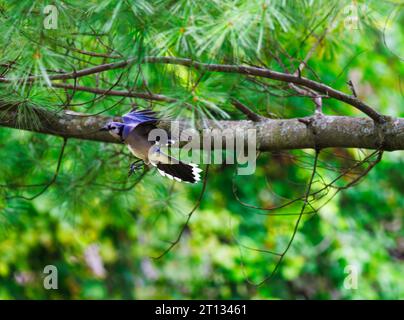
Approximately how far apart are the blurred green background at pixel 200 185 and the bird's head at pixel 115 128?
4.4 inches

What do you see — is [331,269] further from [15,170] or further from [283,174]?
[15,170]

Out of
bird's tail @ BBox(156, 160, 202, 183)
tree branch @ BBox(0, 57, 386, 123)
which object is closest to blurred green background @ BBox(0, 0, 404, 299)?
tree branch @ BBox(0, 57, 386, 123)

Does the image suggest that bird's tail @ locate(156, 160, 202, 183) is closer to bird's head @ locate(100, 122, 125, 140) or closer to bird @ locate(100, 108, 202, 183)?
bird @ locate(100, 108, 202, 183)

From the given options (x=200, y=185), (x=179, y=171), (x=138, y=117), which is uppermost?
(x=200, y=185)

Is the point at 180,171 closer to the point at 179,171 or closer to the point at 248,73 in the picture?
the point at 179,171

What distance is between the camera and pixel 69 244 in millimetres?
4273

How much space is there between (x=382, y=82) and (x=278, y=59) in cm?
246

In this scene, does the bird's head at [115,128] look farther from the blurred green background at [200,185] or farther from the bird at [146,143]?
the blurred green background at [200,185]

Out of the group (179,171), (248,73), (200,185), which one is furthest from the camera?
(200,185)

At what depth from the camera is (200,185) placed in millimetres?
3943

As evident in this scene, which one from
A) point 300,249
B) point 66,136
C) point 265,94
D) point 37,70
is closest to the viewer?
point 37,70

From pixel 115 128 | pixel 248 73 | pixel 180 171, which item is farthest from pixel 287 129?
pixel 115 128

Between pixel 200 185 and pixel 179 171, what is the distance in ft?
6.88
